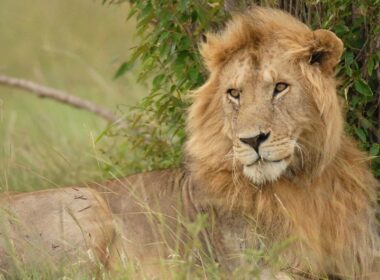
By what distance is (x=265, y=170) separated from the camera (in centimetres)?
514

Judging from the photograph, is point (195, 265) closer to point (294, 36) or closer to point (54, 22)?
point (294, 36)

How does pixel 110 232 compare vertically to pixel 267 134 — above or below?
below

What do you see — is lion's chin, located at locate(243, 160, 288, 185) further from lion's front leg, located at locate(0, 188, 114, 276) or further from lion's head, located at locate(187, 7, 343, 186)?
lion's front leg, located at locate(0, 188, 114, 276)

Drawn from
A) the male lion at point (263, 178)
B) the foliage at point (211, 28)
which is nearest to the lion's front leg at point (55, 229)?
the male lion at point (263, 178)

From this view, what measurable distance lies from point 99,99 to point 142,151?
4709mm

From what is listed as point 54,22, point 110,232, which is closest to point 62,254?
point 110,232

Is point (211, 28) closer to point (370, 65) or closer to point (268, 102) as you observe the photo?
point (370, 65)

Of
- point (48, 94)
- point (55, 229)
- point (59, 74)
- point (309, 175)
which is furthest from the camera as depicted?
point (59, 74)

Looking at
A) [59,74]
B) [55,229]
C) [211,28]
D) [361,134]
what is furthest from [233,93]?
[59,74]

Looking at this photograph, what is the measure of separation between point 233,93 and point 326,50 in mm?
489

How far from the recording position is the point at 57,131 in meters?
10.2

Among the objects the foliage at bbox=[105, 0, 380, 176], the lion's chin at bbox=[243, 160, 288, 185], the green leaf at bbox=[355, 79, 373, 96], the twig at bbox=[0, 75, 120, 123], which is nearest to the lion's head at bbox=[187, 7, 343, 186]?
the lion's chin at bbox=[243, 160, 288, 185]

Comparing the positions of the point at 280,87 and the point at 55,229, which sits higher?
the point at 280,87

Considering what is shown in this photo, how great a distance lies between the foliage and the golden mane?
357 mm
